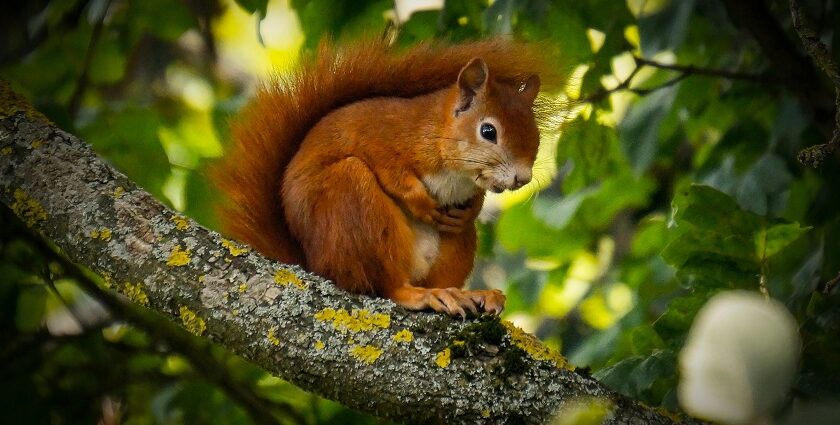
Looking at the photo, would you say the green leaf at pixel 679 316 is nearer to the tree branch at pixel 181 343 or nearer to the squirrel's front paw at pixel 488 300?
the squirrel's front paw at pixel 488 300

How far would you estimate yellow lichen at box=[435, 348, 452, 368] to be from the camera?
130 cm

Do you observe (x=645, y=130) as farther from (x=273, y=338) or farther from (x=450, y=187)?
(x=273, y=338)

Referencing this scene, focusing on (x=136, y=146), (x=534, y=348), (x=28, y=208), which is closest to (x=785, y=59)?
(x=534, y=348)

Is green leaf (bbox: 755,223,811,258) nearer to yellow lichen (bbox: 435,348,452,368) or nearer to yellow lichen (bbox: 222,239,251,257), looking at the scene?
yellow lichen (bbox: 435,348,452,368)

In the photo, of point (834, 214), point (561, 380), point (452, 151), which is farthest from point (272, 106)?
point (834, 214)

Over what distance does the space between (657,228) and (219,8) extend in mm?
2256

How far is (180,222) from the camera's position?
143 cm

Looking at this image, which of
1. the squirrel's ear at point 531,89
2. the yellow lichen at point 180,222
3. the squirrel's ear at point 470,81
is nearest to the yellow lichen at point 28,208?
the yellow lichen at point 180,222

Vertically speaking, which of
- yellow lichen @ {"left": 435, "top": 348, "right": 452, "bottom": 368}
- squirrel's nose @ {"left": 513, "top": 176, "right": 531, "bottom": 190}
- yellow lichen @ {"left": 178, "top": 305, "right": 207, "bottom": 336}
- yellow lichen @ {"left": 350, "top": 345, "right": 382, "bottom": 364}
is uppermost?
squirrel's nose @ {"left": 513, "top": 176, "right": 531, "bottom": 190}

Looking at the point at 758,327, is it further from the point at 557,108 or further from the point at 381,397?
the point at 557,108

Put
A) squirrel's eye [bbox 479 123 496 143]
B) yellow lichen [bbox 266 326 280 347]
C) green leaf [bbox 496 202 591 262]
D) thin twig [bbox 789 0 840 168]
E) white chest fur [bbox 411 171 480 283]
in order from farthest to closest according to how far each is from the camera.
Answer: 1. green leaf [bbox 496 202 591 262]
2. squirrel's eye [bbox 479 123 496 143]
3. white chest fur [bbox 411 171 480 283]
4. yellow lichen [bbox 266 326 280 347]
5. thin twig [bbox 789 0 840 168]

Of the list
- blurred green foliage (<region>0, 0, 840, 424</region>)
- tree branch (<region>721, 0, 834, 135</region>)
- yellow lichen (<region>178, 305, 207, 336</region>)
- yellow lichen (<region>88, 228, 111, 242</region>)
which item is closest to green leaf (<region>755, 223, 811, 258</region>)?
blurred green foliage (<region>0, 0, 840, 424</region>)

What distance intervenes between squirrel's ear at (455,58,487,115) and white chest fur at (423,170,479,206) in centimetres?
14

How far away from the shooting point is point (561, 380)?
1.31 m
